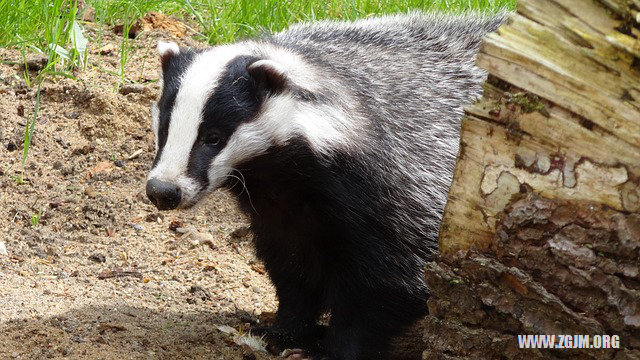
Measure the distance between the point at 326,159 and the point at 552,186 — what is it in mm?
1071

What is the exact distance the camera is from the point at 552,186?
288cm

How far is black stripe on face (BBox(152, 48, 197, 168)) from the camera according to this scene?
3627mm

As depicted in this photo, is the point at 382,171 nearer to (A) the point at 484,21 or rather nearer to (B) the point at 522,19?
(B) the point at 522,19

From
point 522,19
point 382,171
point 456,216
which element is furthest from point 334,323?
point 522,19

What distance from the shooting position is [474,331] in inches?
126

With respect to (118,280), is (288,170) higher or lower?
higher

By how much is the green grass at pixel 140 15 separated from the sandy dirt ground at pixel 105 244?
0.48ft

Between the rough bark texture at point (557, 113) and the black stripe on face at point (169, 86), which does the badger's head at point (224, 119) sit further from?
the rough bark texture at point (557, 113)

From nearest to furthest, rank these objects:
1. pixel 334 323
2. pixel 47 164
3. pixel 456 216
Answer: pixel 456 216, pixel 334 323, pixel 47 164

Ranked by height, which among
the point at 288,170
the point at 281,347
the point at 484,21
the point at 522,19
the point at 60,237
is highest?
the point at 484,21

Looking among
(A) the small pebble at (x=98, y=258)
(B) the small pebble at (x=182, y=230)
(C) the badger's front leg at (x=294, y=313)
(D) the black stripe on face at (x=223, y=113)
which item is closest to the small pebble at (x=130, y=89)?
(B) the small pebble at (x=182, y=230)

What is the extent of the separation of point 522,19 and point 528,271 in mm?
845

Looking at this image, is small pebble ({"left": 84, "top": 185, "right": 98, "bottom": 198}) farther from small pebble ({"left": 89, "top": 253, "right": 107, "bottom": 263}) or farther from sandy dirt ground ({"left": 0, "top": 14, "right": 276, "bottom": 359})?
small pebble ({"left": 89, "top": 253, "right": 107, "bottom": 263})

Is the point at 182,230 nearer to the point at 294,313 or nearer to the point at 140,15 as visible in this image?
the point at 294,313
